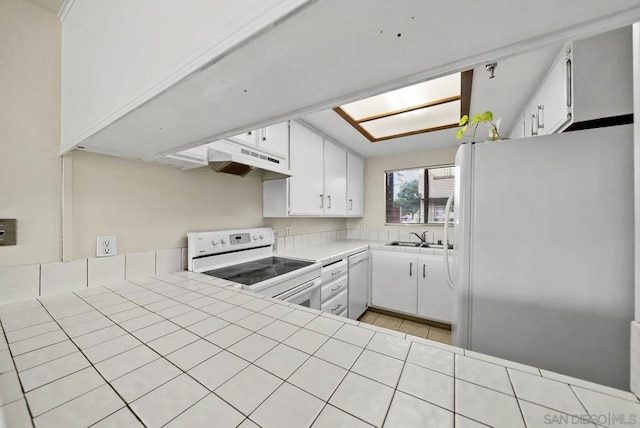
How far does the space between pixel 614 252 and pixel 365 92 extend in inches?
46.2

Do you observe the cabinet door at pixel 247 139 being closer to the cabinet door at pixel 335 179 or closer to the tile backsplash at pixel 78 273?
the tile backsplash at pixel 78 273

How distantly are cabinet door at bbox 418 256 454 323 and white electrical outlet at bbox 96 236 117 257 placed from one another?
252 centimetres

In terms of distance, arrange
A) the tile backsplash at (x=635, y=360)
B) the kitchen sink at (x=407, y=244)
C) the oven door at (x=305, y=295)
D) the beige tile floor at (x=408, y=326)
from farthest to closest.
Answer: the kitchen sink at (x=407, y=244) < the beige tile floor at (x=408, y=326) < the oven door at (x=305, y=295) < the tile backsplash at (x=635, y=360)

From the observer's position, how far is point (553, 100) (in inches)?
48.3

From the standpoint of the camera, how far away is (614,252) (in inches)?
35.8

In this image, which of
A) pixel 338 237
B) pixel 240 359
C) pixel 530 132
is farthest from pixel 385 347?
pixel 338 237

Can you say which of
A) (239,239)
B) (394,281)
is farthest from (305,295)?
(394,281)

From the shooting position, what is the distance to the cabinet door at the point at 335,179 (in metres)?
2.55

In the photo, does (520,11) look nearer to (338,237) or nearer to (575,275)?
(575,275)

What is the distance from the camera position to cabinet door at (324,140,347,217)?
2549mm

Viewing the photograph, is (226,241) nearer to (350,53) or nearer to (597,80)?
(350,53)

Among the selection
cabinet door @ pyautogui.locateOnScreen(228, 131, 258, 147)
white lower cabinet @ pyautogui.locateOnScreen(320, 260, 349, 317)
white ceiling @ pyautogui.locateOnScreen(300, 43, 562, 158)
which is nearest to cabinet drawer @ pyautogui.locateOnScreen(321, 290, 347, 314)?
white lower cabinet @ pyautogui.locateOnScreen(320, 260, 349, 317)

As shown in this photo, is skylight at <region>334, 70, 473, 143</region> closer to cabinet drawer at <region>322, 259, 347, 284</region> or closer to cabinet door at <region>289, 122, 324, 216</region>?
cabinet door at <region>289, 122, 324, 216</region>

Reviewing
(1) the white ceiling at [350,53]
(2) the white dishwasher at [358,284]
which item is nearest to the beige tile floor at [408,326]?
(2) the white dishwasher at [358,284]
